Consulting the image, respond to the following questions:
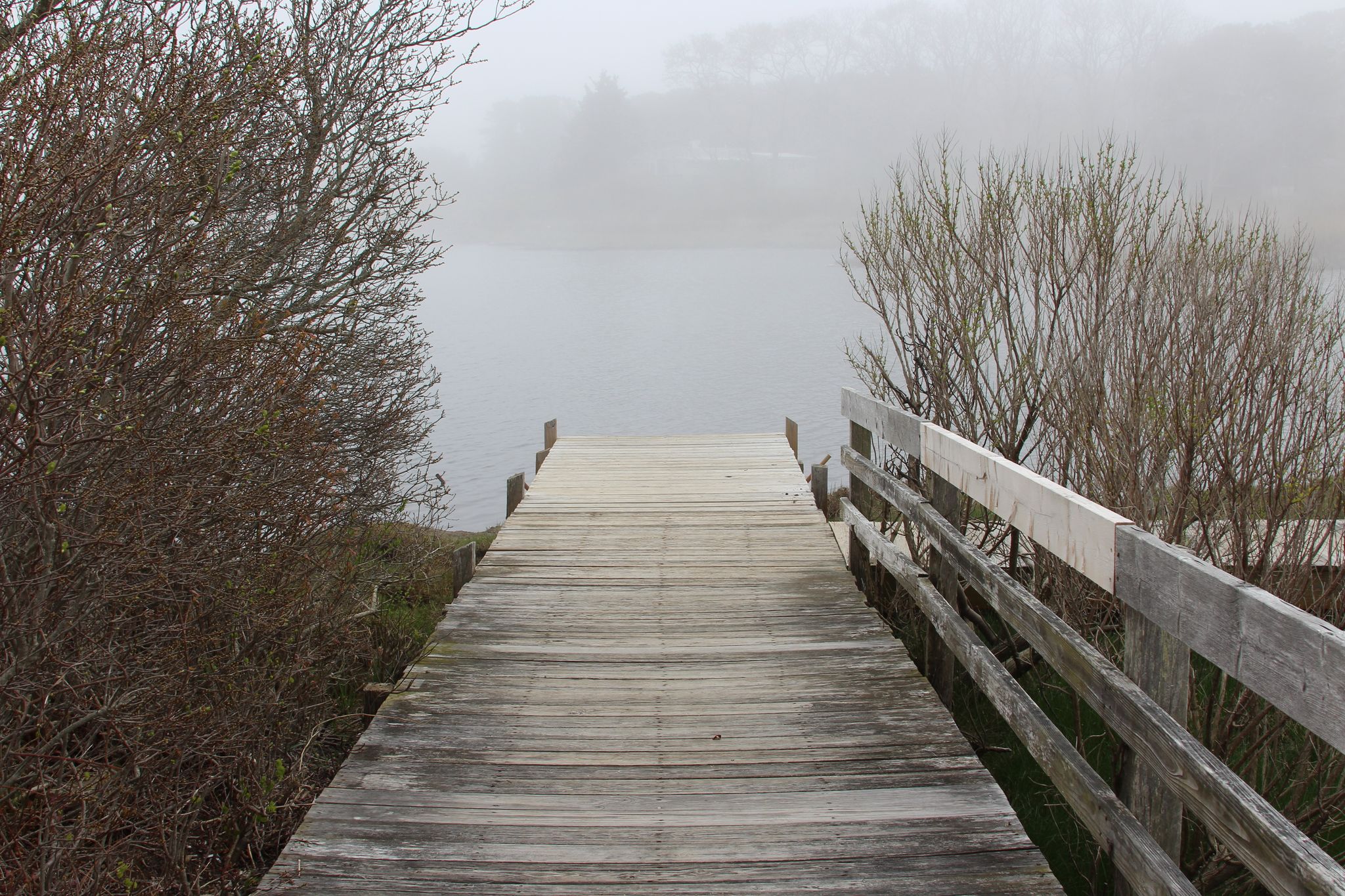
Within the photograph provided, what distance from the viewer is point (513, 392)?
43.3 m

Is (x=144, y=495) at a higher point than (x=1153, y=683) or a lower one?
higher

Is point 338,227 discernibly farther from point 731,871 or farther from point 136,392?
point 731,871

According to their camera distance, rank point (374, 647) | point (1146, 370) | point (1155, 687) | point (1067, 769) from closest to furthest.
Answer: point (1155, 687) < point (1067, 769) < point (1146, 370) < point (374, 647)

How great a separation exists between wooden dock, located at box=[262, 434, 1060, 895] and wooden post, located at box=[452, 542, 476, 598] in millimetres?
101

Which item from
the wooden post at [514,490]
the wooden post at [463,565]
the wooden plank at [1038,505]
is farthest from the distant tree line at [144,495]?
the wooden plank at [1038,505]

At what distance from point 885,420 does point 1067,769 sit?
2.97 meters

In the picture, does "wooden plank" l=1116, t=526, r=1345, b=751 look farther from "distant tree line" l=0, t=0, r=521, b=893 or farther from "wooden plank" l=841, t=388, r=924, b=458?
"distant tree line" l=0, t=0, r=521, b=893

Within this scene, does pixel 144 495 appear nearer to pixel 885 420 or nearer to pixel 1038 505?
pixel 1038 505

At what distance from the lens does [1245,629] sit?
2.12m

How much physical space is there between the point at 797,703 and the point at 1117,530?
5.79 ft

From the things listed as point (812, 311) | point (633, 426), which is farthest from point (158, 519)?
point (812, 311)

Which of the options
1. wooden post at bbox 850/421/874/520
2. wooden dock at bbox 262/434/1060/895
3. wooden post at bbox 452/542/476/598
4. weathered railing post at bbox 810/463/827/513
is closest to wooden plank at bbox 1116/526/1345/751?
wooden dock at bbox 262/434/1060/895

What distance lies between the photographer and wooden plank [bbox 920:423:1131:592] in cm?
291

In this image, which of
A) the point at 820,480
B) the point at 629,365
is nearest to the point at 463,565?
the point at 820,480
